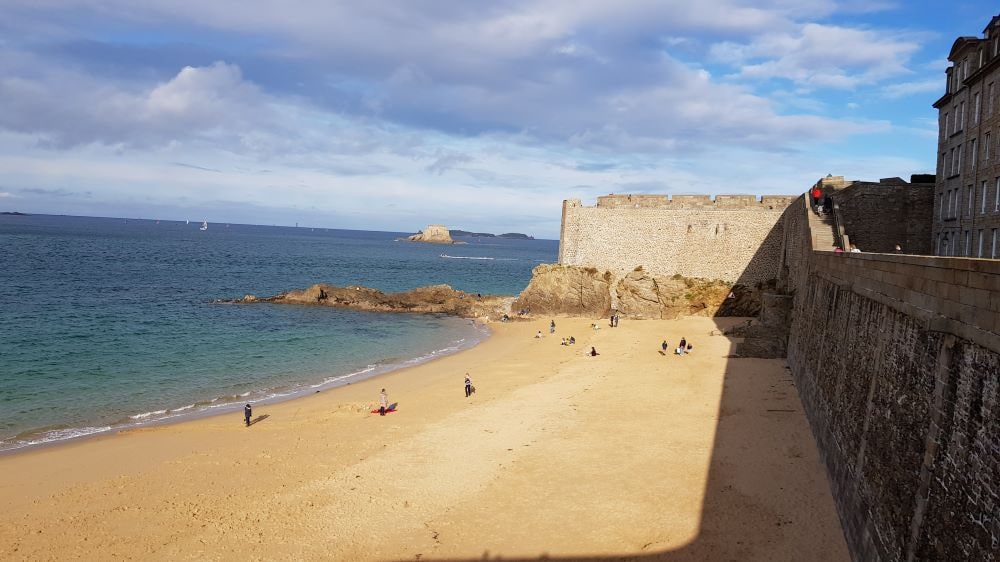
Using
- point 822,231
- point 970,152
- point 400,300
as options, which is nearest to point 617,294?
point 822,231

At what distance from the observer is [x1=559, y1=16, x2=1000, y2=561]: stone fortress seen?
589 cm

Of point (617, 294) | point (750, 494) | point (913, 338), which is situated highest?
point (913, 338)

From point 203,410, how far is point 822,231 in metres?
21.5

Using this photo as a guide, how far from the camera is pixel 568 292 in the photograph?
41125 millimetres

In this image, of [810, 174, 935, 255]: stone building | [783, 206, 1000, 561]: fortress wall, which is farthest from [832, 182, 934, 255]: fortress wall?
[783, 206, 1000, 561]: fortress wall

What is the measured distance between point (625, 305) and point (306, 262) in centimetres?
6969

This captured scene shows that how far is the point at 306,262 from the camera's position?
97438mm

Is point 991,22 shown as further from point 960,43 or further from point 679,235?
point 679,235

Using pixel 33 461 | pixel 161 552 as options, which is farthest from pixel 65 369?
pixel 161 552

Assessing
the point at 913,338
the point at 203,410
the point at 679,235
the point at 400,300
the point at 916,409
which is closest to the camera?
the point at 916,409

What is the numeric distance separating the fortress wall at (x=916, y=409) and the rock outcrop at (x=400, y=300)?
35219 millimetres

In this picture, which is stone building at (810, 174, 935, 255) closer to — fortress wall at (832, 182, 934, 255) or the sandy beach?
fortress wall at (832, 182, 934, 255)

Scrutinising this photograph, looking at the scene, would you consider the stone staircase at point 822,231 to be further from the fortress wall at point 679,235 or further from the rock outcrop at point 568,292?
the rock outcrop at point 568,292

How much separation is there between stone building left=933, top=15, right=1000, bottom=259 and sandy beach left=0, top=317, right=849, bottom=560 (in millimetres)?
7173
